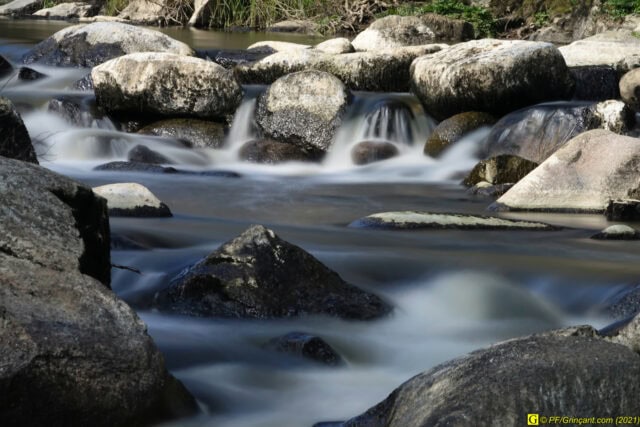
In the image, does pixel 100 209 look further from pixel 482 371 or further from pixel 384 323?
pixel 482 371

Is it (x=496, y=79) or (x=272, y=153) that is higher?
(x=496, y=79)

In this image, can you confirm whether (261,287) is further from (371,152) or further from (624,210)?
(371,152)

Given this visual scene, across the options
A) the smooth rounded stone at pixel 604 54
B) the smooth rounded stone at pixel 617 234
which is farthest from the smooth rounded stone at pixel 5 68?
the smooth rounded stone at pixel 617 234

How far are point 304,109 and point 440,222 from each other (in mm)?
4718

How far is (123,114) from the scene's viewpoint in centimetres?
1158

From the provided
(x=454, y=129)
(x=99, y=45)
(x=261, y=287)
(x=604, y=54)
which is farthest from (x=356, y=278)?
(x=99, y=45)

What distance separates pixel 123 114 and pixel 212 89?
0.95 m

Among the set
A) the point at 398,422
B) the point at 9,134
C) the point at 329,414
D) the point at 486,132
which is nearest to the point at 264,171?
the point at 486,132

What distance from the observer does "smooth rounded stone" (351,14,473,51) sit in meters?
16.8

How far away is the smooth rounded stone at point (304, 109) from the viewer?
36.9 feet

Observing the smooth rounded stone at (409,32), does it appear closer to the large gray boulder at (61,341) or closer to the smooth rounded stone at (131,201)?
the smooth rounded stone at (131,201)

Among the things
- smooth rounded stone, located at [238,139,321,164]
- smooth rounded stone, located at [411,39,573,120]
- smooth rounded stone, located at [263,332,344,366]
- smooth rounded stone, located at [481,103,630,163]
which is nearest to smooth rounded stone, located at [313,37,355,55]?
smooth rounded stone, located at [411,39,573,120]

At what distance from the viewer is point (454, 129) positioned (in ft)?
35.0

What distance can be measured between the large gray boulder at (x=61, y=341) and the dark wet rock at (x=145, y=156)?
20.5ft
